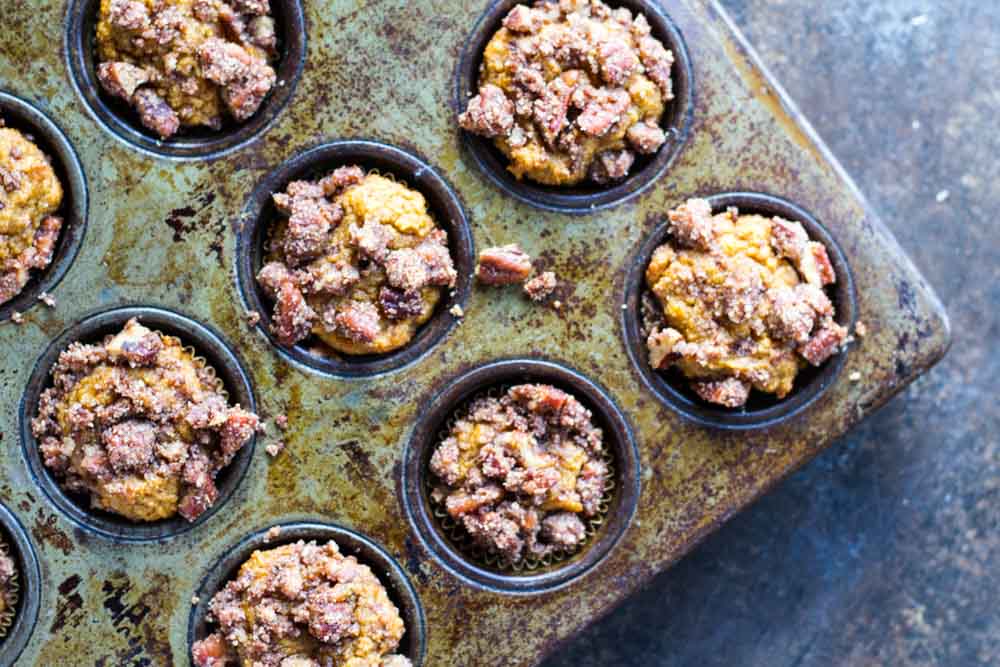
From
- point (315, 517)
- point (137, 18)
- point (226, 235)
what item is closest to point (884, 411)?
point (315, 517)

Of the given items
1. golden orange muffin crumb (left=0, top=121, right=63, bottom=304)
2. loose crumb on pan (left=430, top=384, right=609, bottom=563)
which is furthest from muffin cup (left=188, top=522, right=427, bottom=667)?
golden orange muffin crumb (left=0, top=121, right=63, bottom=304)

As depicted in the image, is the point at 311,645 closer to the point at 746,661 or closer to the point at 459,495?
the point at 459,495

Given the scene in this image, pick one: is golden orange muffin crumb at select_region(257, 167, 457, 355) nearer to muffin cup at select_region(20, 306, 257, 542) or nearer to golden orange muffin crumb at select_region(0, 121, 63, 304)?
muffin cup at select_region(20, 306, 257, 542)

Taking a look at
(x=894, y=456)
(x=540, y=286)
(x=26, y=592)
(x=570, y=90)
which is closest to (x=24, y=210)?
(x=26, y=592)

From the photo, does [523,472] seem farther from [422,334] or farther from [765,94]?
[765,94]

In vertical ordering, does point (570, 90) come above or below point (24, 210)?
below

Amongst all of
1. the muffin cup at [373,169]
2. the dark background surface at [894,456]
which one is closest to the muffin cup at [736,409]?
the muffin cup at [373,169]
